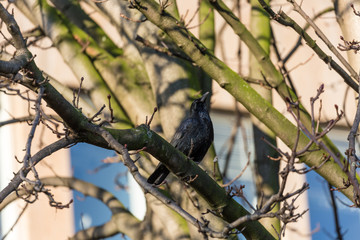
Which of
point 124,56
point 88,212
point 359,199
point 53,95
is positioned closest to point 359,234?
point 88,212

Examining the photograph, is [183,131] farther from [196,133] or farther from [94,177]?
[94,177]

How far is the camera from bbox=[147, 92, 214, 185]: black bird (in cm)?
553

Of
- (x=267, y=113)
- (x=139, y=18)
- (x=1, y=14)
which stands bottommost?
(x=1, y=14)

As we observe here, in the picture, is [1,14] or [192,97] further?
[192,97]

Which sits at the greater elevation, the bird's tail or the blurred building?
the blurred building

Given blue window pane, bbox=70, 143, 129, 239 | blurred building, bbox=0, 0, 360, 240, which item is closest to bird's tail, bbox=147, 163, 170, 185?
blurred building, bbox=0, 0, 360, 240

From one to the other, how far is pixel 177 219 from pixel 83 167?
271cm

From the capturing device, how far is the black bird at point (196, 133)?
18.1ft

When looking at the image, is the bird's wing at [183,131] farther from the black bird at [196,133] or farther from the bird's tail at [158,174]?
the bird's tail at [158,174]

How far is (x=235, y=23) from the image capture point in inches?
203

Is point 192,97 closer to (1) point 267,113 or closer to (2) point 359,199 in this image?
(1) point 267,113

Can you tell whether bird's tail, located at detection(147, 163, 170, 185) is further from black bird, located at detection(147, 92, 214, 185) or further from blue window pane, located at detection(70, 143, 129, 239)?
blue window pane, located at detection(70, 143, 129, 239)

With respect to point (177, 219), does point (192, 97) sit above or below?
above

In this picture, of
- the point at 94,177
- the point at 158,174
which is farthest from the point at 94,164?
the point at 158,174
